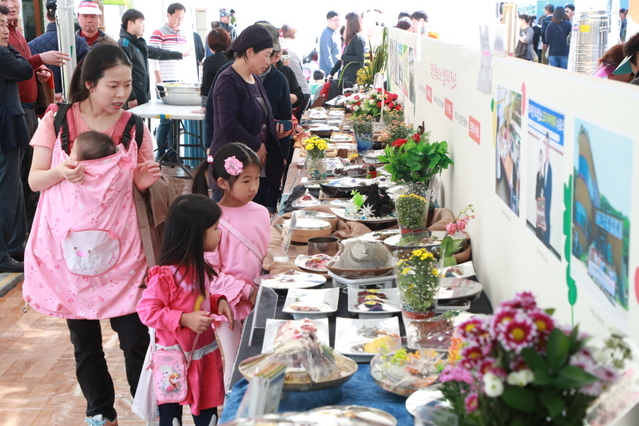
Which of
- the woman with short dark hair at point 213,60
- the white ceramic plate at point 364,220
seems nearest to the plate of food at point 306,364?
the white ceramic plate at point 364,220

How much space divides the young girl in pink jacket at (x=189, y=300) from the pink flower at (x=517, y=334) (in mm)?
1320

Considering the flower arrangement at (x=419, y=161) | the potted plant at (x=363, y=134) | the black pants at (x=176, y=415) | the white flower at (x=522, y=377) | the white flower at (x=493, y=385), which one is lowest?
the black pants at (x=176, y=415)

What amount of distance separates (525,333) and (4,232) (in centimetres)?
462

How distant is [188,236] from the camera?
2.11 m

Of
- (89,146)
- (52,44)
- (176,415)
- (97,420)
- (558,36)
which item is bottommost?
(97,420)

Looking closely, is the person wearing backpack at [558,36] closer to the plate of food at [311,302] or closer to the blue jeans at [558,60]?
the blue jeans at [558,60]

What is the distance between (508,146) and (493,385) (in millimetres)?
1139

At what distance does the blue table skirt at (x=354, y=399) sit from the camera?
4.58 ft

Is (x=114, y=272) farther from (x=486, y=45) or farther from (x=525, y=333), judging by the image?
(x=525, y=333)

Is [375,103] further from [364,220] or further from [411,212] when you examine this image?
[411,212]

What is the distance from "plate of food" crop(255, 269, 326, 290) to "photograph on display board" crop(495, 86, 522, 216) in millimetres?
614

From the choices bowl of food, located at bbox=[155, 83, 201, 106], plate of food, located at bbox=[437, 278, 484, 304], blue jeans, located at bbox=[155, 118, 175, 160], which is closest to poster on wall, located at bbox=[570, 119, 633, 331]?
plate of food, located at bbox=[437, 278, 484, 304]

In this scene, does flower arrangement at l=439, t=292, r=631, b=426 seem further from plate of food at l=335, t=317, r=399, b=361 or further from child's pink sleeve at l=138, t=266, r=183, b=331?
child's pink sleeve at l=138, t=266, r=183, b=331

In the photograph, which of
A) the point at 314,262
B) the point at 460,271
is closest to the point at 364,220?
the point at 314,262
